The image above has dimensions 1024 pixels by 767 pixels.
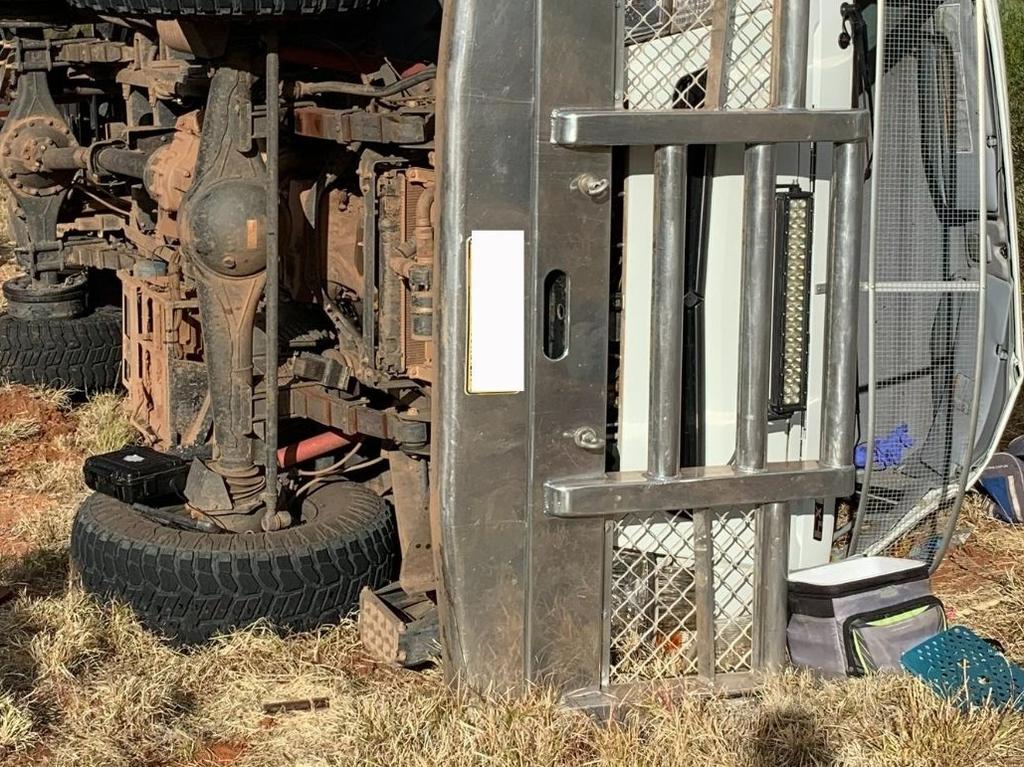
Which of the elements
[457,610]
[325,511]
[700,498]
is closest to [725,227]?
[700,498]

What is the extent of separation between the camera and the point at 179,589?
456 cm

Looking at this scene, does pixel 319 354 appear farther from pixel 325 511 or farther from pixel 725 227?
pixel 725 227

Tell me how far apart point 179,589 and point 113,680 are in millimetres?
365

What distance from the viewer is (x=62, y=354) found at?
764 centimetres

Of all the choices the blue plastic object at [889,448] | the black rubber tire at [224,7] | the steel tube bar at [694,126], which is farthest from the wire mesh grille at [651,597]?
the black rubber tire at [224,7]

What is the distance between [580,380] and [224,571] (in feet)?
4.73

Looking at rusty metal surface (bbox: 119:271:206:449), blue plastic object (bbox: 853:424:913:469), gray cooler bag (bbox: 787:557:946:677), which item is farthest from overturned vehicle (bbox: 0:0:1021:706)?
rusty metal surface (bbox: 119:271:206:449)

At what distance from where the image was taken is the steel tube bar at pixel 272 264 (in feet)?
14.6

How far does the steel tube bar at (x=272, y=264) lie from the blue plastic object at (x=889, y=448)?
6.15ft

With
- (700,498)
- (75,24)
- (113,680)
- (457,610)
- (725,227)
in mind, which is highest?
(75,24)

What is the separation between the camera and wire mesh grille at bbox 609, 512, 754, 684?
4.04m

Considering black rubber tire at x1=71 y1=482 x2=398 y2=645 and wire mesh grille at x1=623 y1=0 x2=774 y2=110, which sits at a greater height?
wire mesh grille at x1=623 y1=0 x2=774 y2=110

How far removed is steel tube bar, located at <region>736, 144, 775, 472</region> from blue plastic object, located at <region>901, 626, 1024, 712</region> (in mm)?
730

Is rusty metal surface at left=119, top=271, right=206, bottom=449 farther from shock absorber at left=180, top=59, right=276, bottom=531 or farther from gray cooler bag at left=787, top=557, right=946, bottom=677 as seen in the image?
gray cooler bag at left=787, top=557, right=946, bottom=677
